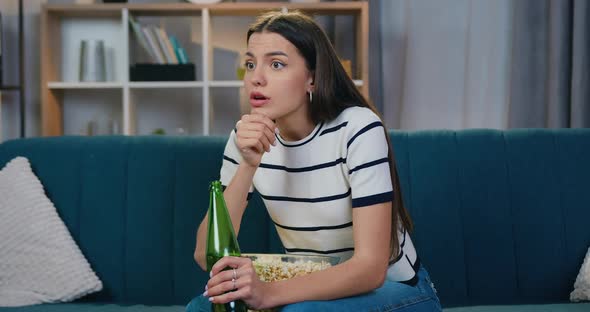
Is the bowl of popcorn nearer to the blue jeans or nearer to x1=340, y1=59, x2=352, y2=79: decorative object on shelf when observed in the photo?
the blue jeans

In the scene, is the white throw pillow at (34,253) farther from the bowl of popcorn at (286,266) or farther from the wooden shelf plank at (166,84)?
the wooden shelf plank at (166,84)

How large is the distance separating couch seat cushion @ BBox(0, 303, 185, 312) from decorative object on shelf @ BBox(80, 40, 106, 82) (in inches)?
78.9

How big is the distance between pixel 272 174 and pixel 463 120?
231 centimetres

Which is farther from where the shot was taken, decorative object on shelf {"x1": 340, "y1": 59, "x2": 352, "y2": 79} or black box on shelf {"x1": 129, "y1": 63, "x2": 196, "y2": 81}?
black box on shelf {"x1": 129, "y1": 63, "x2": 196, "y2": 81}

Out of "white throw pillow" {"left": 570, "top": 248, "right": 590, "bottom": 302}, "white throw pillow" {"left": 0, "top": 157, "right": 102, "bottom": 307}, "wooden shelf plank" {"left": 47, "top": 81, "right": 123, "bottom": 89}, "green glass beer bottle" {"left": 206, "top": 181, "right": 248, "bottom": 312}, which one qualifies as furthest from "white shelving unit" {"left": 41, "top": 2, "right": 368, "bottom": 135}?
"green glass beer bottle" {"left": 206, "top": 181, "right": 248, "bottom": 312}

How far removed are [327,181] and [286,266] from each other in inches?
10.7

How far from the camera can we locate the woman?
1291 millimetres

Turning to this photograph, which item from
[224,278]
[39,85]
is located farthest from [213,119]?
[224,278]

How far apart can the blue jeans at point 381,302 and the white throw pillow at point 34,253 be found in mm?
615

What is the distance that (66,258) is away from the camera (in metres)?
1.80

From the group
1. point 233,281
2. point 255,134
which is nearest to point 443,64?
point 255,134

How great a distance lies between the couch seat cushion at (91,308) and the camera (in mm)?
1678

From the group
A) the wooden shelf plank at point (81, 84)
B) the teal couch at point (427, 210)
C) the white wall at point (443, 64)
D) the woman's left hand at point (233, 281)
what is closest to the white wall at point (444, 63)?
the white wall at point (443, 64)

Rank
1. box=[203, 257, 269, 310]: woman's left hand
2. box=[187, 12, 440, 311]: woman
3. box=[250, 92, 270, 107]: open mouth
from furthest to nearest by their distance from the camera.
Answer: box=[250, 92, 270, 107]: open mouth < box=[187, 12, 440, 311]: woman < box=[203, 257, 269, 310]: woman's left hand
